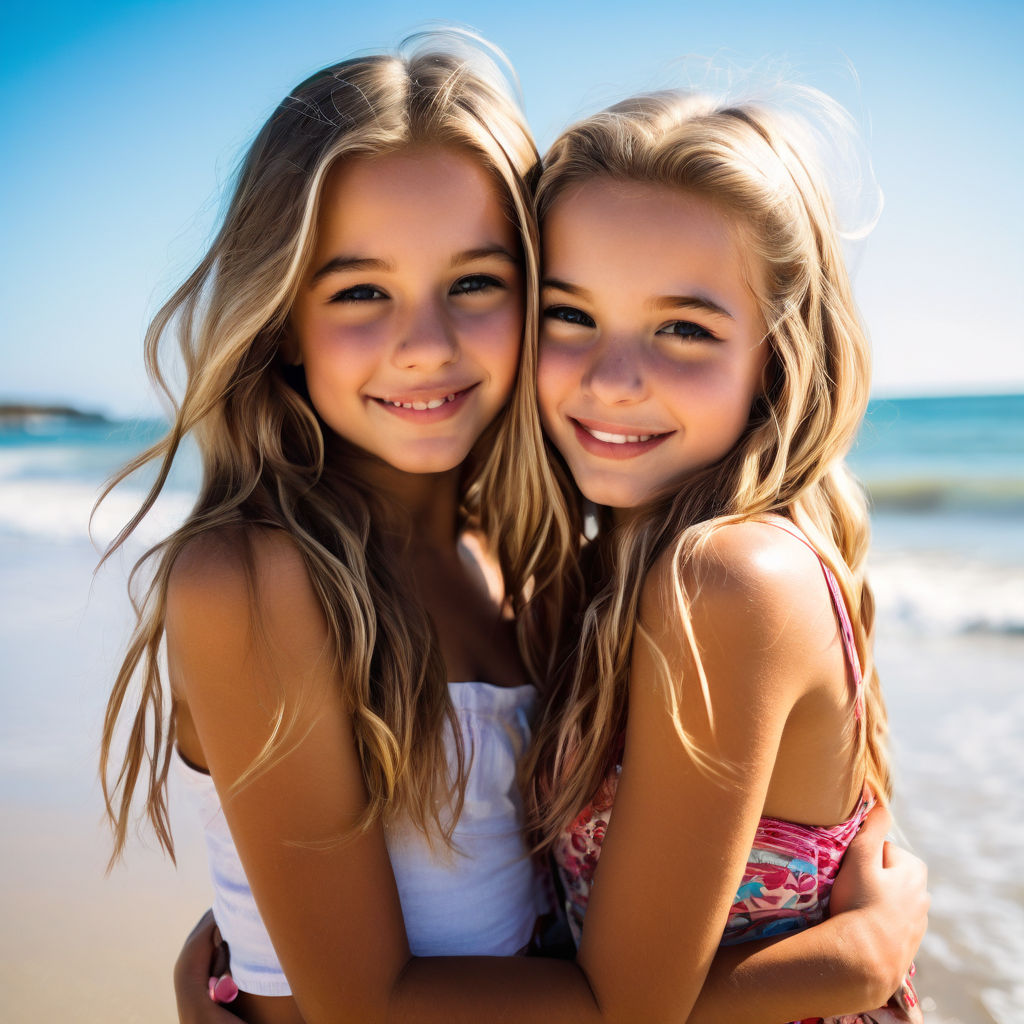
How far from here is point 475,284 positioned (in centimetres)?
188

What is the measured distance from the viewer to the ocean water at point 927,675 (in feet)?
9.28

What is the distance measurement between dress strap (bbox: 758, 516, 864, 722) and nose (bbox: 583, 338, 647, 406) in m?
0.36

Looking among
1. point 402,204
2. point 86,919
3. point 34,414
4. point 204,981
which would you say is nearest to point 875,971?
point 204,981

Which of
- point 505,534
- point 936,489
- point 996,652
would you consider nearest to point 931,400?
point 936,489

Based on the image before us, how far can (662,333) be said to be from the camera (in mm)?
1753

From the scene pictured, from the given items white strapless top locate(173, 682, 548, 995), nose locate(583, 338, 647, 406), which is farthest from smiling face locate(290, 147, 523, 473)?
white strapless top locate(173, 682, 548, 995)

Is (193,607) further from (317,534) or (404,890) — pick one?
(404,890)

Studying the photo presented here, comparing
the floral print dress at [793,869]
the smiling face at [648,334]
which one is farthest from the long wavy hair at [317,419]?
the floral print dress at [793,869]

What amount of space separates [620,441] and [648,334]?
0.22 m

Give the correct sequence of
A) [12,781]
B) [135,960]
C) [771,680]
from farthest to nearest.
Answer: [12,781] → [135,960] → [771,680]

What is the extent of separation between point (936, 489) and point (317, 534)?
1227 cm

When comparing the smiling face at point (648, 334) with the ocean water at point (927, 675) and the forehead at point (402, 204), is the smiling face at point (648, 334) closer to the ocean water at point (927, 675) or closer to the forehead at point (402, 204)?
the forehead at point (402, 204)

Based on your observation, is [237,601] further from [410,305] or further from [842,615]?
[842,615]

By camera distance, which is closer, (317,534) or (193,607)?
(193,607)
